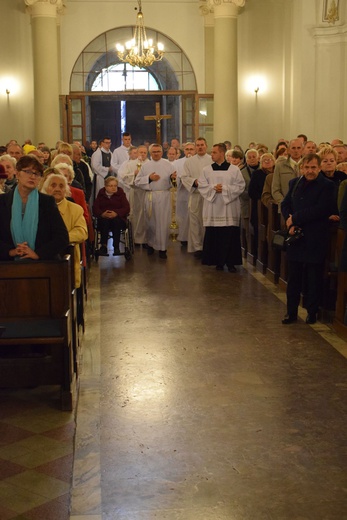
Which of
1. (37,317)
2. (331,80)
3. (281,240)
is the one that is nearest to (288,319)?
(281,240)

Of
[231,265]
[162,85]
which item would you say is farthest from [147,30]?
[231,265]

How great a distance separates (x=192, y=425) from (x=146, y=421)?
0.32 m

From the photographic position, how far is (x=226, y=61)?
20312 mm

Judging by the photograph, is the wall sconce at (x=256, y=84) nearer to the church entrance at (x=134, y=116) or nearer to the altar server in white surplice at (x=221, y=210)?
the church entrance at (x=134, y=116)

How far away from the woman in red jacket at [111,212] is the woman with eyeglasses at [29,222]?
6.38 m

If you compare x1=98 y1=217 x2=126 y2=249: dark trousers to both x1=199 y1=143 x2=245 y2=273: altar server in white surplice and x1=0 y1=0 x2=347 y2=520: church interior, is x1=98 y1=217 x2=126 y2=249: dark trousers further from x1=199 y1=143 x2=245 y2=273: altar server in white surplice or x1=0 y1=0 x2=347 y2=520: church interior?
x1=199 y1=143 x2=245 y2=273: altar server in white surplice

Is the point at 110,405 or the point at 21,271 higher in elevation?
the point at 21,271

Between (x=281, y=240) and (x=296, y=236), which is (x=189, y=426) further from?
(x=281, y=240)

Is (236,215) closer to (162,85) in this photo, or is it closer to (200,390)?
(200,390)

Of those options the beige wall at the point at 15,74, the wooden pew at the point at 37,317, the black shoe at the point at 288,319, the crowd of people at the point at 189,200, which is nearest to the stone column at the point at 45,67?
the beige wall at the point at 15,74

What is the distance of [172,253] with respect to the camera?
13.4 meters

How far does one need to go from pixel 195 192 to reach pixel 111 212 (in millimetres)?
1488

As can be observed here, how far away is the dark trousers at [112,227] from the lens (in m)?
12.7

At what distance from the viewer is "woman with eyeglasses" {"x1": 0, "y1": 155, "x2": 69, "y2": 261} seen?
6.09 m
